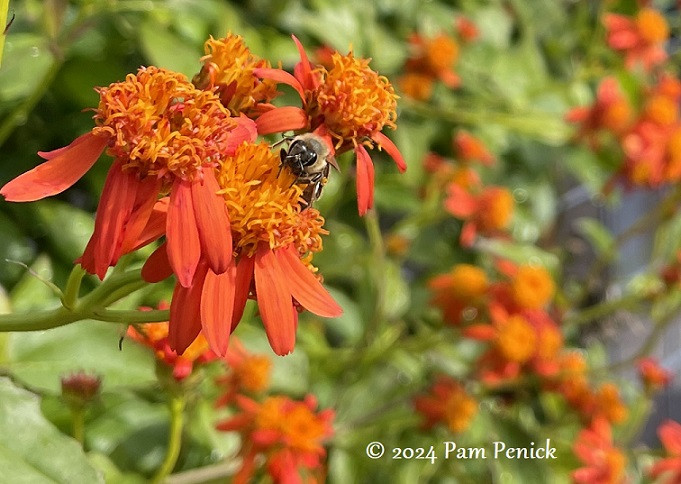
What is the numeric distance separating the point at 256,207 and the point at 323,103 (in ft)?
0.30

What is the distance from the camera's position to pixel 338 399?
96cm

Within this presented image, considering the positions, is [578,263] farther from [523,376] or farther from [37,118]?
[37,118]

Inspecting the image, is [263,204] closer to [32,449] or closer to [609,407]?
[32,449]

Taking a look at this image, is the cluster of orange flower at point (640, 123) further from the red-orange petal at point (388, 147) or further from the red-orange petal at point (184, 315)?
the red-orange petal at point (184, 315)

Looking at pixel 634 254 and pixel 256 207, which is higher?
pixel 256 207

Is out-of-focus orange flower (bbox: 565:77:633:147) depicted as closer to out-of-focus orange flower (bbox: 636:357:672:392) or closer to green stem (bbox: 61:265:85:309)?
out-of-focus orange flower (bbox: 636:357:672:392)

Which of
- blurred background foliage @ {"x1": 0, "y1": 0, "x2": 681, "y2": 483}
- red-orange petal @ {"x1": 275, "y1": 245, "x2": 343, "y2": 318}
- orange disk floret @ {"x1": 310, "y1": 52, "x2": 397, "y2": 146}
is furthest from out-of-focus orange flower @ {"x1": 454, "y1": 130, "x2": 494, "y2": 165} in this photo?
red-orange petal @ {"x1": 275, "y1": 245, "x2": 343, "y2": 318}

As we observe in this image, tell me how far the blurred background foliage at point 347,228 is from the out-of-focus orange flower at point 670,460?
0.49 feet

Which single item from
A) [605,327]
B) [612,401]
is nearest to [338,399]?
[612,401]

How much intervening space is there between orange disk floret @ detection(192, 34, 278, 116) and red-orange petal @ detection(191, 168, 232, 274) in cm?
6

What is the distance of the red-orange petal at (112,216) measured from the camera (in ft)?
1.09

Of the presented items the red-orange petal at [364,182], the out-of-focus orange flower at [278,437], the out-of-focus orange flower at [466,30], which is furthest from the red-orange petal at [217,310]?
the out-of-focus orange flower at [466,30]

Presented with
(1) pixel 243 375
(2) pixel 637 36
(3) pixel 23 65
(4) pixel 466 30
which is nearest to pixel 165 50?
(3) pixel 23 65

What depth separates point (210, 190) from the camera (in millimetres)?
366
